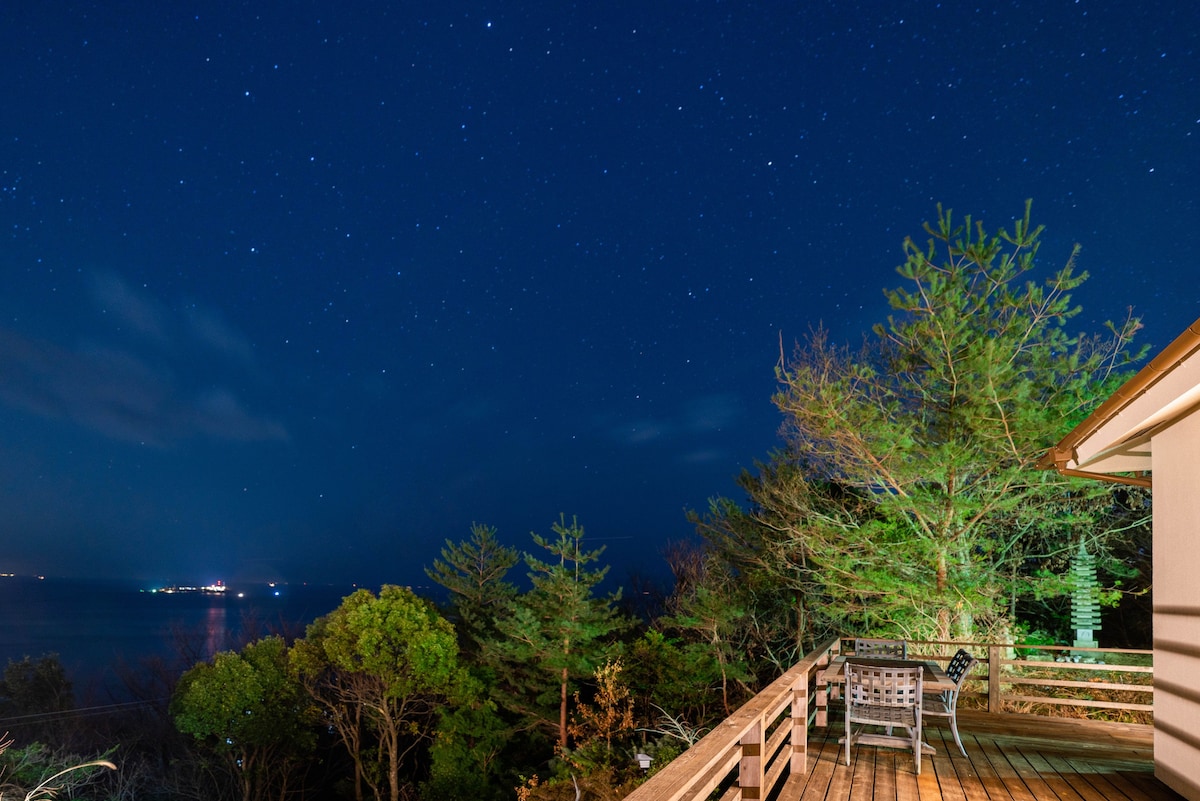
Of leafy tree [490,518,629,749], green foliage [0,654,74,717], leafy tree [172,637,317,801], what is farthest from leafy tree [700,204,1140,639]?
green foliage [0,654,74,717]

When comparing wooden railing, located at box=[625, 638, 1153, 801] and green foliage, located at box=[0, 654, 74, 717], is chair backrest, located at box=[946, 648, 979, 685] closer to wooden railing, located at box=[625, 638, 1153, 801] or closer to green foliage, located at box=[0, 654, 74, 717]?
wooden railing, located at box=[625, 638, 1153, 801]

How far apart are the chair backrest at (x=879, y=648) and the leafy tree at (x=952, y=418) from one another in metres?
1.95

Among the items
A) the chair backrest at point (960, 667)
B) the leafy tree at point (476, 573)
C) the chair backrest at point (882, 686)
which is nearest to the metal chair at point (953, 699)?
the chair backrest at point (960, 667)

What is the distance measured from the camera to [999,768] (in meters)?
4.70

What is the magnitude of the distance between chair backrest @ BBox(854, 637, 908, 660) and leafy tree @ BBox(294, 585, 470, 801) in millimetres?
12506

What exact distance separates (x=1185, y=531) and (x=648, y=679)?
548 inches

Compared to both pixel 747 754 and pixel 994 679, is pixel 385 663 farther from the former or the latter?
pixel 747 754

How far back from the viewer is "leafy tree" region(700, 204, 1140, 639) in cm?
871

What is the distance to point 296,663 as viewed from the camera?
18297 millimetres

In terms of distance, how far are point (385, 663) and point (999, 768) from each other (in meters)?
15.4

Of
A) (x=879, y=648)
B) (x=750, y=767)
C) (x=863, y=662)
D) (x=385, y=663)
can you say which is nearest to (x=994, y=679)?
(x=879, y=648)

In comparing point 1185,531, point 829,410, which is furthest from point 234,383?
point 1185,531

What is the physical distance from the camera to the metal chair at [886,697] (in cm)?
441

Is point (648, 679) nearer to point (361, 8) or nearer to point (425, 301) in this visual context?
point (361, 8)
